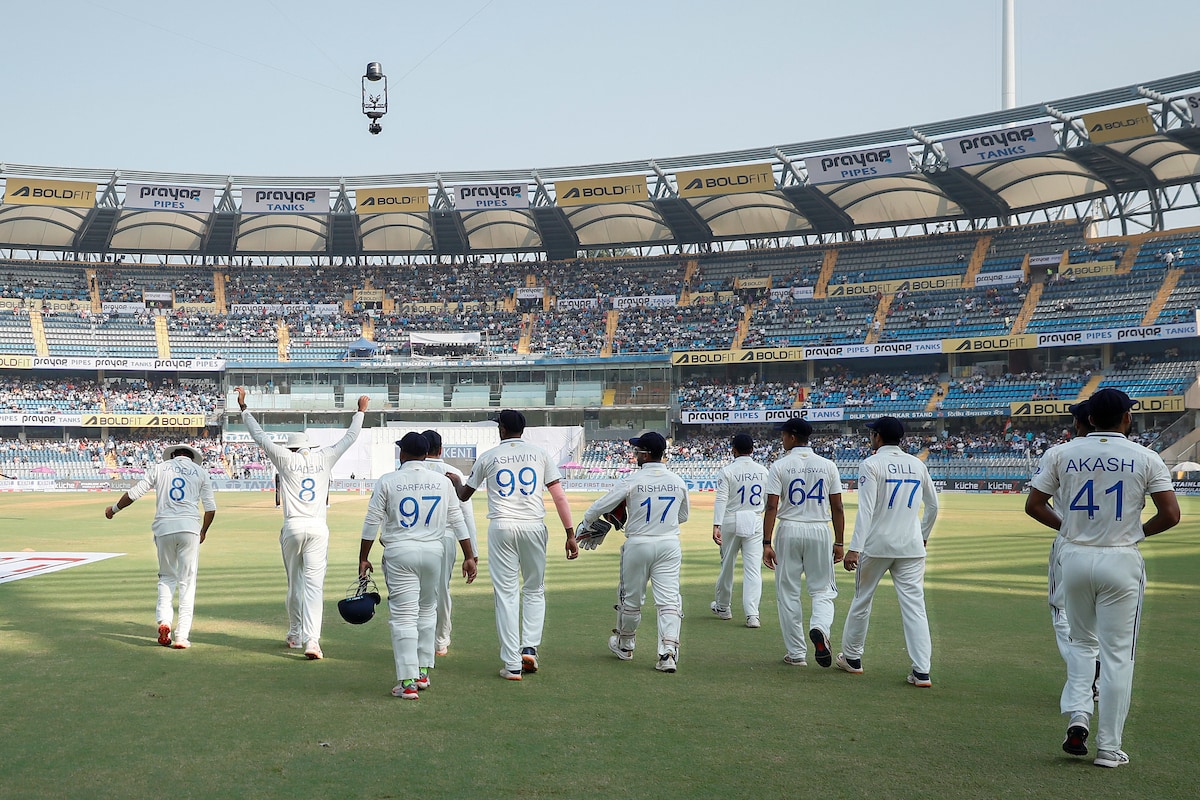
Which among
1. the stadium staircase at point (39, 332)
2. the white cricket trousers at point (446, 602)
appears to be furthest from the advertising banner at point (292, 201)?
the white cricket trousers at point (446, 602)

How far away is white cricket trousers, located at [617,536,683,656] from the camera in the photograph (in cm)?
812

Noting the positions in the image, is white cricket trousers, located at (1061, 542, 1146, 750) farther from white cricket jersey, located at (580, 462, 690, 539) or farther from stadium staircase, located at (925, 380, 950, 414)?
stadium staircase, located at (925, 380, 950, 414)

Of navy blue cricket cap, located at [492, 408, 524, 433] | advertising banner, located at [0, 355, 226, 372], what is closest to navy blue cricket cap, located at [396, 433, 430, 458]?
navy blue cricket cap, located at [492, 408, 524, 433]

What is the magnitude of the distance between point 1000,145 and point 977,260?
40.0 ft

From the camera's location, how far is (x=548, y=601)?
12.3 metres

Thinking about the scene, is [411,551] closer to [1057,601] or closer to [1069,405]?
[1057,601]

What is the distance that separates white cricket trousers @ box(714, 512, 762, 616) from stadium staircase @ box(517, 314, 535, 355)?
4726 cm

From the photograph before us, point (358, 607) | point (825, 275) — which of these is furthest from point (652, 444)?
point (825, 275)

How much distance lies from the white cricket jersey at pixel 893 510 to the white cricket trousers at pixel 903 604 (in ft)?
0.34

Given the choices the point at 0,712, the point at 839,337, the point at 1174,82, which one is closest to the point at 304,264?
the point at 839,337

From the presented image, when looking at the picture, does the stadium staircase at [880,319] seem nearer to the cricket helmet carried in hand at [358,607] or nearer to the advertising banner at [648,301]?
the advertising banner at [648,301]

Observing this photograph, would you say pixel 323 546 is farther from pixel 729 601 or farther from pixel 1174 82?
pixel 1174 82

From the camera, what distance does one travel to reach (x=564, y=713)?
22.0 ft

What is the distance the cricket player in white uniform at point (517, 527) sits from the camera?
Result: 7910 millimetres
